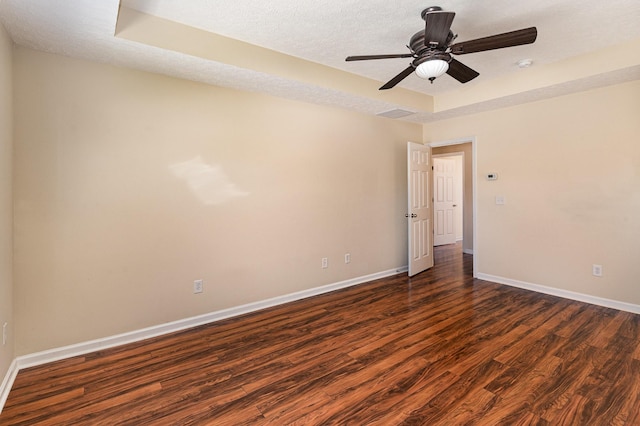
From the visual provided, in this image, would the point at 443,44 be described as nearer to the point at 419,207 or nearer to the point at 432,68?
the point at 432,68

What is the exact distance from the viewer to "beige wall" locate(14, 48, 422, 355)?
8.13 ft

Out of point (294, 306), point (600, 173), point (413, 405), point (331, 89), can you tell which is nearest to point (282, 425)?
point (413, 405)

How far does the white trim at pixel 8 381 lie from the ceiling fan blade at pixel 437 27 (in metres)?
3.61

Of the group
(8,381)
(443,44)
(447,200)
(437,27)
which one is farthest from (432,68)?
(447,200)

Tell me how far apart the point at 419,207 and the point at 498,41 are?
10.5 ft

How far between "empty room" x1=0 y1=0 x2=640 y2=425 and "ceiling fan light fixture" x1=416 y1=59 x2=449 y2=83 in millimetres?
77

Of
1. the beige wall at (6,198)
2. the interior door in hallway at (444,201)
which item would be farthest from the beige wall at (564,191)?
the beige wall at (6,198)

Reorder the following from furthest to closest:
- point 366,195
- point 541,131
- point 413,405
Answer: point 366,195 → point 541,131 → point 413,405

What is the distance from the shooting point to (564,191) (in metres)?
3.84

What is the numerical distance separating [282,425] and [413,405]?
823 mm

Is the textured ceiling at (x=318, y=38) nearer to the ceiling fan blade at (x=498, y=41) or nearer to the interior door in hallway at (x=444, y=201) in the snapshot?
the ceiling fan blade at (x=498, y=41)

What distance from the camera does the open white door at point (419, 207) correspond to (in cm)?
489

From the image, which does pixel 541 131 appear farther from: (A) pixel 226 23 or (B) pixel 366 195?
(A) pixel 226 23

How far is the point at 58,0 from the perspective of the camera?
188 cm
